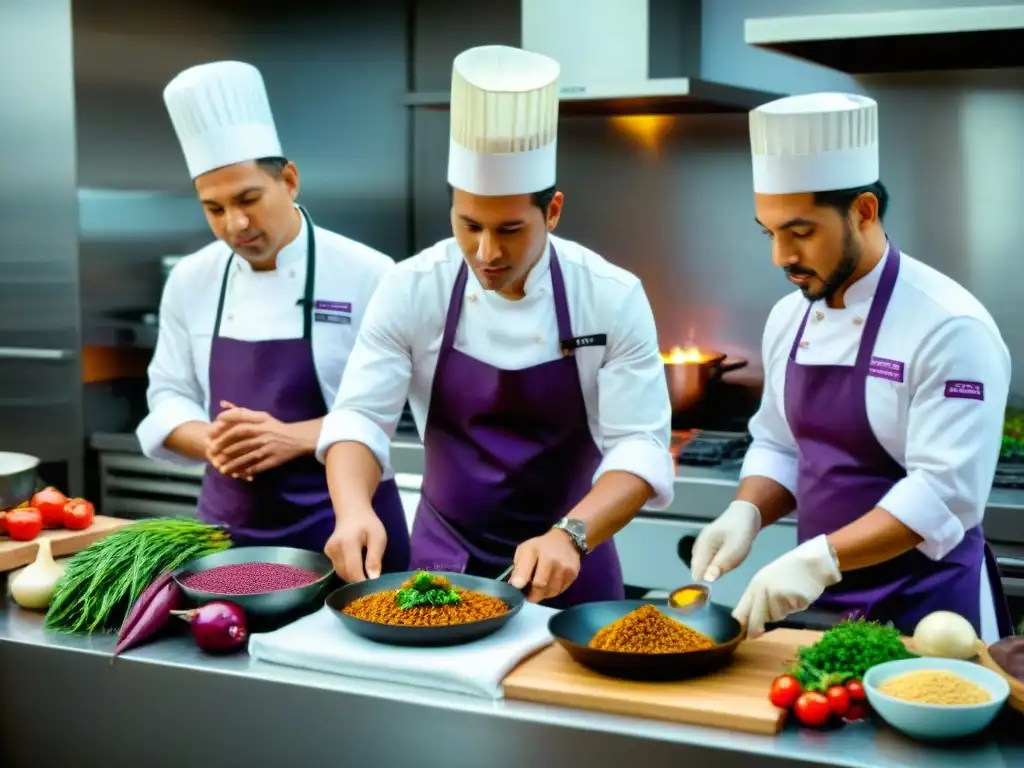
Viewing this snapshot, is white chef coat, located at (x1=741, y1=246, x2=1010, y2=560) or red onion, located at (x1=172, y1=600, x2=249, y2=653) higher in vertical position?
white chef coat, located at (x1=741, y1=246, x2=1010, y2=560)

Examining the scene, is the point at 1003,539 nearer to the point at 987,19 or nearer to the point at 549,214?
the point at 987,19

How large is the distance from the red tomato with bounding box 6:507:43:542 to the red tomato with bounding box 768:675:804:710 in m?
1.54

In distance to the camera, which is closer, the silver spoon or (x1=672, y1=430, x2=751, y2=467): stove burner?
the silver spoon

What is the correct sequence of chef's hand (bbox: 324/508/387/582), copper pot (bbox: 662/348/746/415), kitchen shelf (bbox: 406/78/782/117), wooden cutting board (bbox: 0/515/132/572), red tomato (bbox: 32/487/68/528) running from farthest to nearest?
1. copper pot (bbox: 662/348/746/415)
2. kitchen shelf (bbox: 406/78/782/117)
3. red tomato (bbox: 32/487/68/528)
4. wooden cutting board (bbox: 0/515/132/572)
5. chef's hand (bbox: 324/508/387/582)

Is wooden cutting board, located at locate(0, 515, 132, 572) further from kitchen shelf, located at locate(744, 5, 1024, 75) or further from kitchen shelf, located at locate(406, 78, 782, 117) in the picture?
kitchen shelf, located at locate(744, 5, 1024, 75)

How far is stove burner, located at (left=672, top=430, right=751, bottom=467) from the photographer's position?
3.67 meters

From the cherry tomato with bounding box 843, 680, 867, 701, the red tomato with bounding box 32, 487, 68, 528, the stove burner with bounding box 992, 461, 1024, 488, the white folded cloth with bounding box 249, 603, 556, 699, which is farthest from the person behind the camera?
the stove burner with bounding box 992, 461, 1024, 488

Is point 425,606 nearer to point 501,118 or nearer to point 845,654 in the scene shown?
point 845,654

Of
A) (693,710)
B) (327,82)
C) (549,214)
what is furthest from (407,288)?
(327,82)

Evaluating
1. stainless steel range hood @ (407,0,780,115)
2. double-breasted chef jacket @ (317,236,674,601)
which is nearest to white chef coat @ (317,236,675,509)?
double-breasted chef jacket @ (317,236,674,601)

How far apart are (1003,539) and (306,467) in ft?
5.74

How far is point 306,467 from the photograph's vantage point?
9.56 ft

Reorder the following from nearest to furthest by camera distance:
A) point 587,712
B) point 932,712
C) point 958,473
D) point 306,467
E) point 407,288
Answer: point 932,712, point 587,712, point 958,473, point 407,288, point 306,467

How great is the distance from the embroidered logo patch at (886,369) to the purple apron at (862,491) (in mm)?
13
